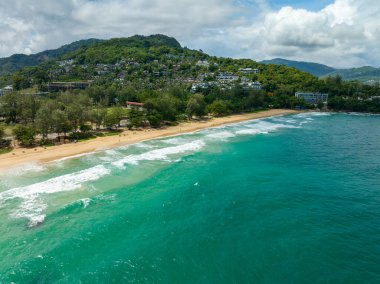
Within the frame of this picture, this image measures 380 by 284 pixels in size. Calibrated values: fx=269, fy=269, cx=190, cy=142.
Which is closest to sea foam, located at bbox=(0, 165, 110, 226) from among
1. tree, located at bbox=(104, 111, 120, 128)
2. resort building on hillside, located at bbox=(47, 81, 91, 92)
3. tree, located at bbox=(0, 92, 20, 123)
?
tree, located at bbox=(104, 111, 120, 128)

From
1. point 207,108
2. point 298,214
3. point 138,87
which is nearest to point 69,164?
point 298,214

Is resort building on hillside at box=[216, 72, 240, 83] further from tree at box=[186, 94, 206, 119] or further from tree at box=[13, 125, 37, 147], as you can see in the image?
tree at box=[13, 125, 37, 147]

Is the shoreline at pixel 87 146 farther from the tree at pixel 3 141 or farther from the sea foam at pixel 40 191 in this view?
the sea foam at pixel 40 191

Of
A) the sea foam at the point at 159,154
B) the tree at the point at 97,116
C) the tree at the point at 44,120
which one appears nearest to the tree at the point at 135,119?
the tree at the point at 97,116

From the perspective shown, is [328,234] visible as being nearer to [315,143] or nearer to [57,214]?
[57,214]

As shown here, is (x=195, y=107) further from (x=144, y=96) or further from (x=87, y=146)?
(x=87, y=146)

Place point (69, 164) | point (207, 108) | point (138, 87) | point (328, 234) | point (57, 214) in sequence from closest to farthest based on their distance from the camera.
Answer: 1. point (328, 234)
2. point (57, 214)
3. point (69, 164)
4. point (207, 108)
5. point (138, 87)

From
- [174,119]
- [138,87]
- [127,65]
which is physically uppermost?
[127,65]

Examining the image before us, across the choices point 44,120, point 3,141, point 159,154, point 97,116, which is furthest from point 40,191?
point 97,116
